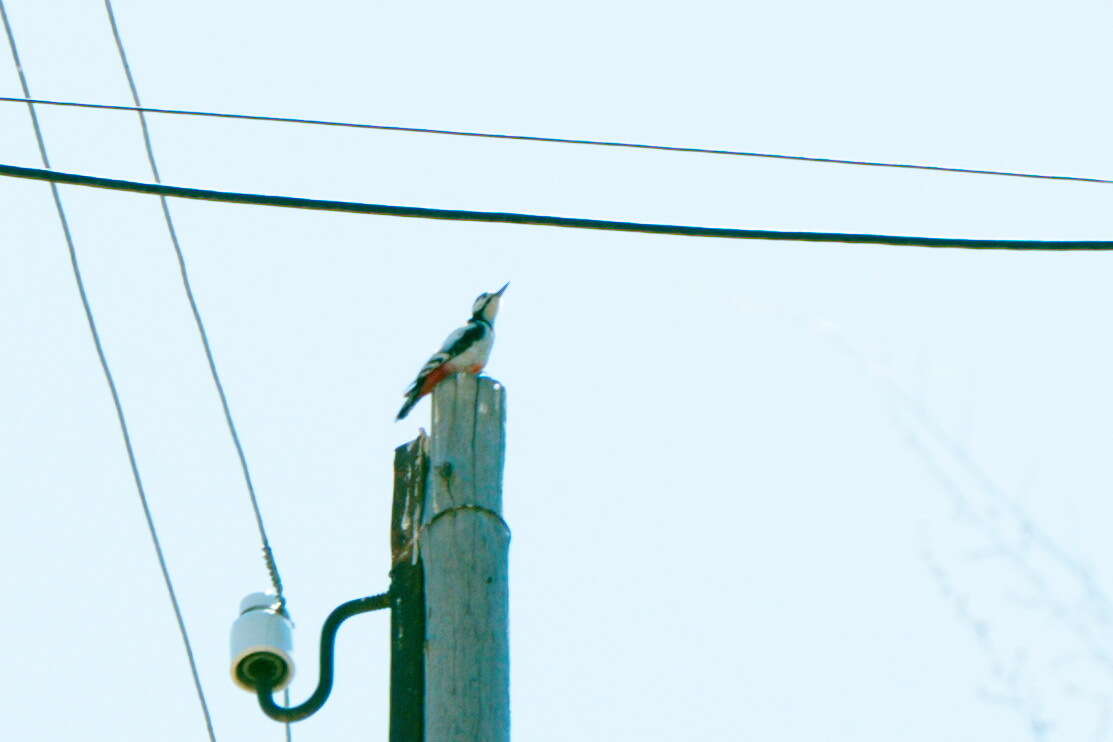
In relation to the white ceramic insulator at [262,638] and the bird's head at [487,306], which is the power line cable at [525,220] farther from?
the bird's head at [487,306]

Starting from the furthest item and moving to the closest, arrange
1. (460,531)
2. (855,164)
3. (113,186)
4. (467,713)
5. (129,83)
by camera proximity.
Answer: (129,83) < (855,164) < (113,186) < (460,531) < (467,713)

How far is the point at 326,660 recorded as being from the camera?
4.33 metres

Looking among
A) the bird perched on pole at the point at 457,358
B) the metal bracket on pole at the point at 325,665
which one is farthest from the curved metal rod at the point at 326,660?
the bird perched on pole at the point at 457,358

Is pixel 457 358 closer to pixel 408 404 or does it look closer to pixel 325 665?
pixel 408 404

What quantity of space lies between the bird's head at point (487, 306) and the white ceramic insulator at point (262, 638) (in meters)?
7.90

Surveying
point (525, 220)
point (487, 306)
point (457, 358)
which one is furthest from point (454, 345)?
point (525, 220)

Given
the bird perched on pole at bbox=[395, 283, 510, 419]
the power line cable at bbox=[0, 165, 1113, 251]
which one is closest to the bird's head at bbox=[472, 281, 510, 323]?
the bird perched on pole at bbox=[395, 283, 510, 419]

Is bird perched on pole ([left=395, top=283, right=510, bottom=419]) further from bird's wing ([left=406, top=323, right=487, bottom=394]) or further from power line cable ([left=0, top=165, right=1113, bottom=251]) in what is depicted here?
power line cable ([left=0, top=165, right=1113, bottom=251])

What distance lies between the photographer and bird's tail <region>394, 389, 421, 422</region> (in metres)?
10.7

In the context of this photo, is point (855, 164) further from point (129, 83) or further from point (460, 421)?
point (129, 83)

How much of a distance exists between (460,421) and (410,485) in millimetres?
235

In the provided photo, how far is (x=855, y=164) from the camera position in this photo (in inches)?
245

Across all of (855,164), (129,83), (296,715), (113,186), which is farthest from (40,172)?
(855,164)

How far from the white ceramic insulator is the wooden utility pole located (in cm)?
38
